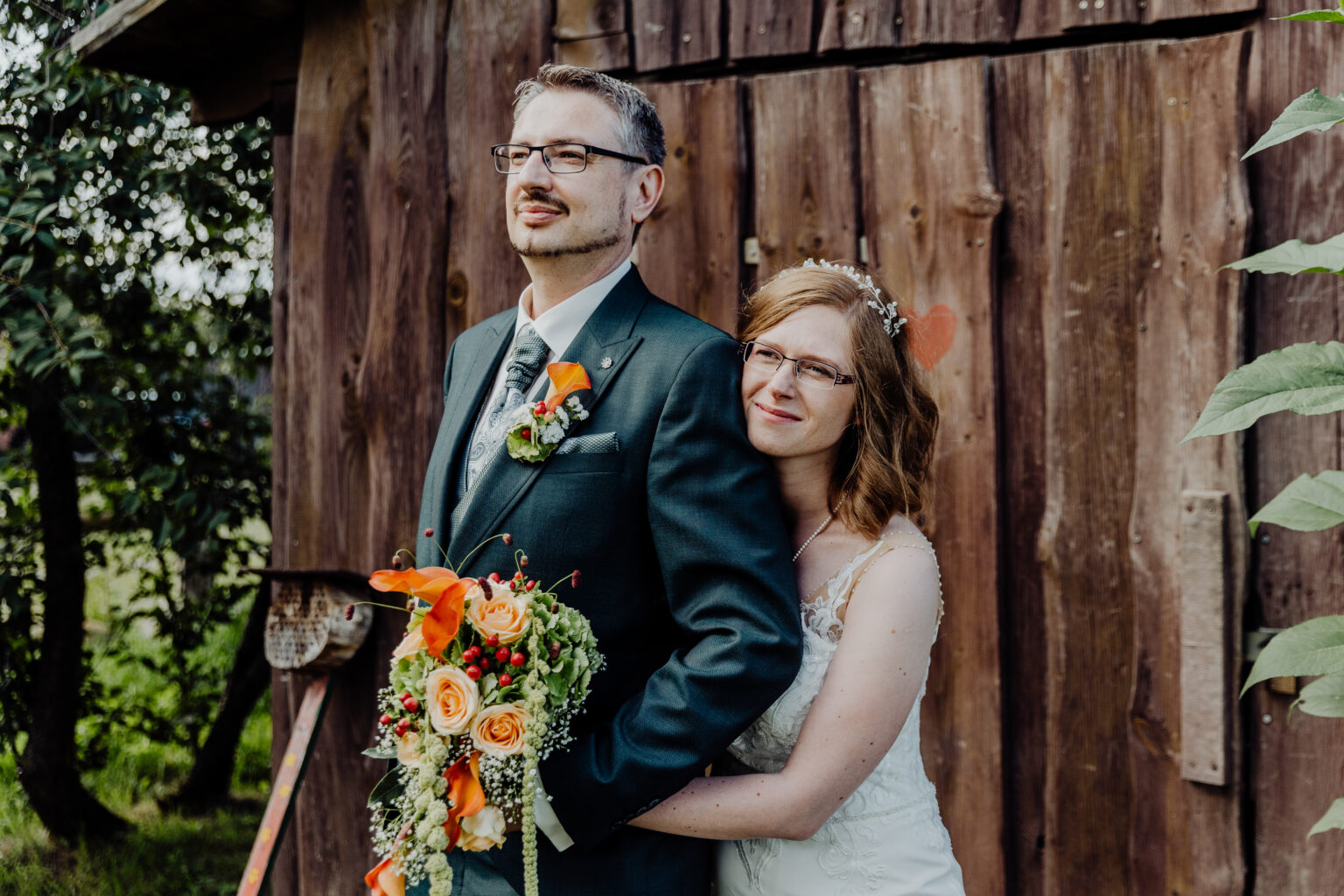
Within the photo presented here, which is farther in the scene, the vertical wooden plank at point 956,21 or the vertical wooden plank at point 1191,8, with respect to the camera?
the vertical wooden plank at point 956,21

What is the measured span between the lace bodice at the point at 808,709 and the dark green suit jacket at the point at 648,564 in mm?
129

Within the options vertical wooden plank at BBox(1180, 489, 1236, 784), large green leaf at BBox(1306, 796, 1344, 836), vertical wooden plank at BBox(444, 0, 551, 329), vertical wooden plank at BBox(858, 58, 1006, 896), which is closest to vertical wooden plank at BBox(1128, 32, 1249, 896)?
vertical wooden plank at BBox(1180, 489, 1236, 784)

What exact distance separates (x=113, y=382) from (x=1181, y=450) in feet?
12.1

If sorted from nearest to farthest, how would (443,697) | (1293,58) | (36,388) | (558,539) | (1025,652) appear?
(443,697), (558,539), (1293,58), (1025,652), (36,388)

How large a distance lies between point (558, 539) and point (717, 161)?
1.26 metres

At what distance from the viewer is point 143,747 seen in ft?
15.1

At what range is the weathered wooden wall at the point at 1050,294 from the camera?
207 centimetres

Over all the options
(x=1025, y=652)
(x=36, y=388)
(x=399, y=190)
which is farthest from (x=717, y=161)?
(x=36, y=388)

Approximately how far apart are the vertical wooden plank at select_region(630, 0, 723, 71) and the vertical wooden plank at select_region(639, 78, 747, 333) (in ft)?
0.24

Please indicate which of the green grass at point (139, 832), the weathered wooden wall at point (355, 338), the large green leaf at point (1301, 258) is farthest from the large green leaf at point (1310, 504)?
the green grass at point (139, 832)

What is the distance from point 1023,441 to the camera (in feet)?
7.49

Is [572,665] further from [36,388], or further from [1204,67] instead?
[36,388]

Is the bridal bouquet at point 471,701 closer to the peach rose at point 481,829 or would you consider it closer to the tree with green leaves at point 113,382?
the peach rose at point 481,829

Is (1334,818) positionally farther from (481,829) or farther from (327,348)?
(327,348)
